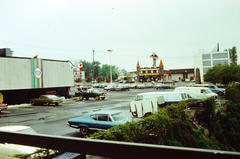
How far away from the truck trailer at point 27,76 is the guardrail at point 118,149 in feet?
63.0

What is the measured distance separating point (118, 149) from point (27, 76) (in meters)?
22.2

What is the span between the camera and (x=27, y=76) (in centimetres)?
2122

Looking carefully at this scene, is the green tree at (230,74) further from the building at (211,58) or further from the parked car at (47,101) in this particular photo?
the parked car at (47,101)

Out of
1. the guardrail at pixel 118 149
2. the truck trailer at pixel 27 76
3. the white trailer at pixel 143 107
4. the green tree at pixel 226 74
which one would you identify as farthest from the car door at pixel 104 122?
the green tree at pixel 226 74

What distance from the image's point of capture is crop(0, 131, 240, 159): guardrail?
57.9 inches

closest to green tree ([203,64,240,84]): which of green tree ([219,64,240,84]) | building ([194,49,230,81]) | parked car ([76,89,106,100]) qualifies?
green tree ([219,64,240,84])

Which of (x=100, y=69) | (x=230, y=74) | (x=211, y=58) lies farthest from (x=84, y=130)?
(x=211, y=58)

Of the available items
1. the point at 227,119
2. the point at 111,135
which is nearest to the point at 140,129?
the point at 111,135

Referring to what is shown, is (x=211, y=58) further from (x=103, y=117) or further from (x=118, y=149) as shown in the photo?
(x=118, y=149)

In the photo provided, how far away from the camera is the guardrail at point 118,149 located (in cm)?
147

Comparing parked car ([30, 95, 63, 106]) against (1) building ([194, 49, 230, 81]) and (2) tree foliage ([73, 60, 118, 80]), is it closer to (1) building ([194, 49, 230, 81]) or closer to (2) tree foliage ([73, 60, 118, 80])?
(2) tree foliage ([73, 60, 118, 80])

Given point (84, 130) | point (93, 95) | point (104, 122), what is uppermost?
point (104, 122)

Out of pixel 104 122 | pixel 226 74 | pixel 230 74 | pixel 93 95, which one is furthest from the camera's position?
pixel 226 74

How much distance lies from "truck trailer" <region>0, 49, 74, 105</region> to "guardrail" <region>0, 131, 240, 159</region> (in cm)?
1921
